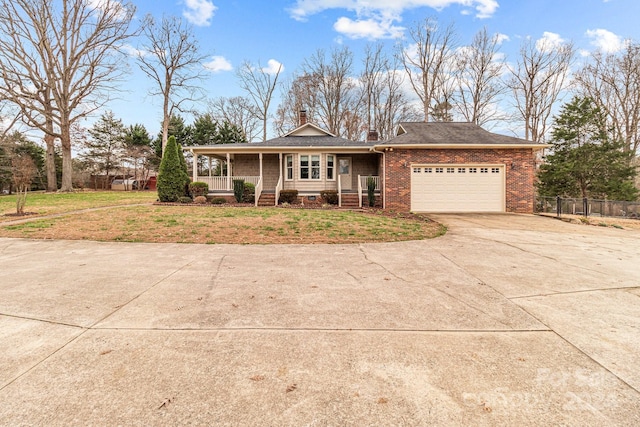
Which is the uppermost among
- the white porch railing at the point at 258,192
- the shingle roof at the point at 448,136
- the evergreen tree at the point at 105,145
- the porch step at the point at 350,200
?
the evergreen tree at the point at 105,145

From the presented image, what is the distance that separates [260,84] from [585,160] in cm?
2695

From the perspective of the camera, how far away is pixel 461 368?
2.12m

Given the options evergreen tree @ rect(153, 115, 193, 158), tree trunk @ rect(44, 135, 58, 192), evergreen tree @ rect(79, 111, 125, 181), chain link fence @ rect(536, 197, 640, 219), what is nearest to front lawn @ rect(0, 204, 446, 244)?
chain link fence @ rect(536, 197, 640, 219)

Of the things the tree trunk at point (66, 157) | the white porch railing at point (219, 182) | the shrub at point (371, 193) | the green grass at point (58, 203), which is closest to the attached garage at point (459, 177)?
the shrub at point (371, 193)

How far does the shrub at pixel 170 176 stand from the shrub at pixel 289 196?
5120 mm

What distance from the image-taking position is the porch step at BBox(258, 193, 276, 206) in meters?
15.4

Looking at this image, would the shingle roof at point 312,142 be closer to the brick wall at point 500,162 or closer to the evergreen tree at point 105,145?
the brick wall at point 500,162

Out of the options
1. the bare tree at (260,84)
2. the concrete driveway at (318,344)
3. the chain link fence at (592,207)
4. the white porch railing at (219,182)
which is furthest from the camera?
the bare tree at (260,84)

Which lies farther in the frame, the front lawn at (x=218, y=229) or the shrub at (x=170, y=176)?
the shrub at (x=170, y=176)

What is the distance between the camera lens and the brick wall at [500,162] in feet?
45.3

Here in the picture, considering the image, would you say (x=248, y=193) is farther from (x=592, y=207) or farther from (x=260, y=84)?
(x=260, y=84)

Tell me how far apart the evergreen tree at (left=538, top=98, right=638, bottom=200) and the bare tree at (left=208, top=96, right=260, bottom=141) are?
91.2 feet

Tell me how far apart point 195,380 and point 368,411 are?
1094 millimetres

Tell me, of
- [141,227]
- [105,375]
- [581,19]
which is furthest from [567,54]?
[105,375]
